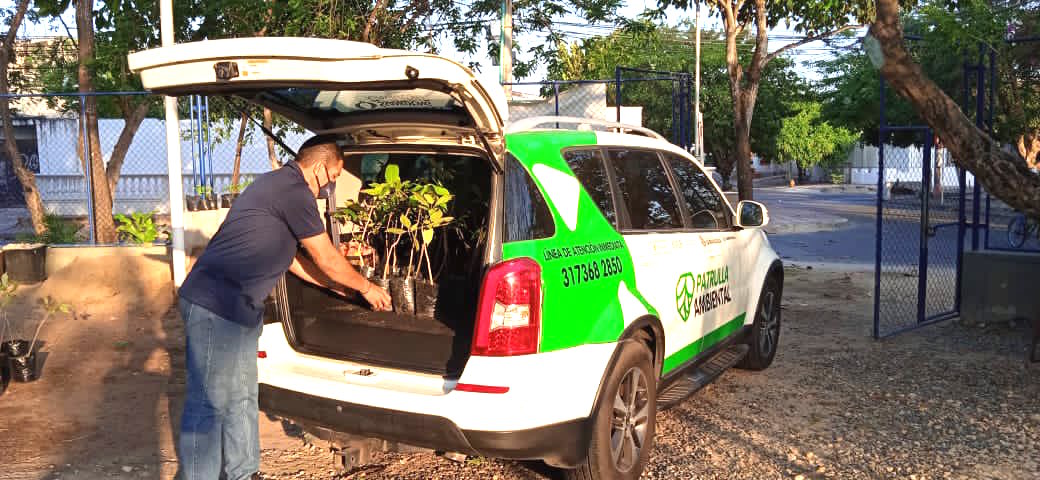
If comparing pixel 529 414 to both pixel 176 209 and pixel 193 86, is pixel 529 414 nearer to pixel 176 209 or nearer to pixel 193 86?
pixel 193 86

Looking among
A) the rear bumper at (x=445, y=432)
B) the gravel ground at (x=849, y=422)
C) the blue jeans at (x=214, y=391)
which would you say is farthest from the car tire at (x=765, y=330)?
the blue jeans at (x=214, y=391)

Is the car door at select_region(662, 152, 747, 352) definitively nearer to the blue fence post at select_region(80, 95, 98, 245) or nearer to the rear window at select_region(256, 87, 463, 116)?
the rear window at select_region(256, 87, 463, 116)

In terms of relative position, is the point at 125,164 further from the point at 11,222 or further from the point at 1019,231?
the point at 1019,231

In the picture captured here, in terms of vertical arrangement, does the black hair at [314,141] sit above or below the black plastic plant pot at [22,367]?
above

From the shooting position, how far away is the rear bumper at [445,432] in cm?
357

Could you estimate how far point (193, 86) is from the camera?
3.66 metres

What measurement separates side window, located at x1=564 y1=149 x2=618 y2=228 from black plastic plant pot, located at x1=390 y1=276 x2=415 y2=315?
98 cm

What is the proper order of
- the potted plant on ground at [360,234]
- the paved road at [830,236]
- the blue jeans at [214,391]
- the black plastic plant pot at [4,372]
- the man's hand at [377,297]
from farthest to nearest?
the paved road at [830,236] < the black plastic plant pot at [4,372] < the potted plant on ground at [360,234] < the man's hand at [377,297] < the blue jeans at [214,391]

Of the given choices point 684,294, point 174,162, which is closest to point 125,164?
point 174,162

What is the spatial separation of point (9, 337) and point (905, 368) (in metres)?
7.66

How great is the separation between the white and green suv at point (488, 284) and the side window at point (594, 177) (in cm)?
1

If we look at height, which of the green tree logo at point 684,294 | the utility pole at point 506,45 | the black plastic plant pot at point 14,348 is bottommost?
the black plastic plant pot at point 14,348

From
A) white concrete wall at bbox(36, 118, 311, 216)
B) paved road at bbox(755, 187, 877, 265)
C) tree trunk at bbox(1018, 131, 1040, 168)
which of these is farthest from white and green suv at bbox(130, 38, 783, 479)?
tree trunk at bbox(1018, 131, 1040, 168)

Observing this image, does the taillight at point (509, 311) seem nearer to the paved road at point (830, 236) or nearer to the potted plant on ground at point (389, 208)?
the potted plant on ground at point (389, 208)
